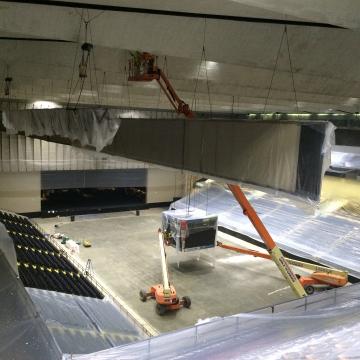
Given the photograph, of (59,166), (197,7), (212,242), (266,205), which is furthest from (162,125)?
(59,166)

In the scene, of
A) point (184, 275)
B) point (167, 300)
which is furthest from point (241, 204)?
point (184, 275)

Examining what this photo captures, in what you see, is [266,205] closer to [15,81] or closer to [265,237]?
[265,237]

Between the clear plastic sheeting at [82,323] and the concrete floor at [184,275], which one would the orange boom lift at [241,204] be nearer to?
Result: the concrete floor at [184,275]

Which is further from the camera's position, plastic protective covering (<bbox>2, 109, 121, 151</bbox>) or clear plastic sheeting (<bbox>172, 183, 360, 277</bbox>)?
clear plastic sheeting (<bbox>172, 183, 360, 277</bbox>)

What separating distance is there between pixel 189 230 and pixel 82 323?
6.43 metres

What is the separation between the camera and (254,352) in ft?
11.7

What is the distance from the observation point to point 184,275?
13.7 m

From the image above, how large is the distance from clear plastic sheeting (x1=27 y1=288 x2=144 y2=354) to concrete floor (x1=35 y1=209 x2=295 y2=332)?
2.01 meters

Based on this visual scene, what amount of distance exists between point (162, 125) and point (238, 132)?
1.71m

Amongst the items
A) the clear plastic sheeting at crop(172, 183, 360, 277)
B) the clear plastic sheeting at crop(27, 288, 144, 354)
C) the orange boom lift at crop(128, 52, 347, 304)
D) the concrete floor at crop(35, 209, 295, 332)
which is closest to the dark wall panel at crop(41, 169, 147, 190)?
the concrete floor at crop(35, 209, 295, 332)

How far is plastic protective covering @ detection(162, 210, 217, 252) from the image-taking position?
525 inches

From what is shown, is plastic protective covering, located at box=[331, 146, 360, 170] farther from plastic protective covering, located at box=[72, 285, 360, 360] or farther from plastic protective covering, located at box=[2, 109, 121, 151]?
plastic protective covering, located at box=[72, 285, 360, 360]

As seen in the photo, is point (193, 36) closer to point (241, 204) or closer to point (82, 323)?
point (82, 323)

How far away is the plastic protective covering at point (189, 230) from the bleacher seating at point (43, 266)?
3.26 metres
